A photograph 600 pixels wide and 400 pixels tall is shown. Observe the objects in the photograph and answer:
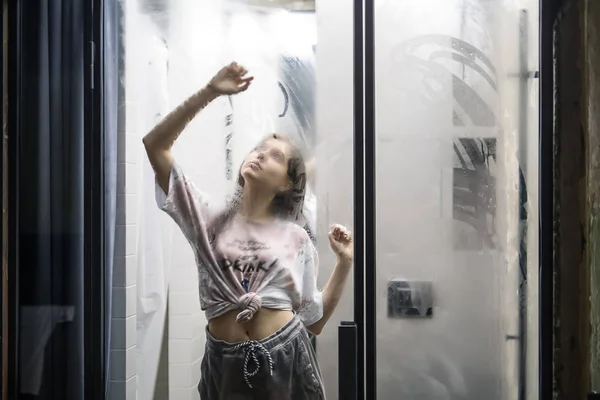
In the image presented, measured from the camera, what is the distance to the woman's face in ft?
4.09

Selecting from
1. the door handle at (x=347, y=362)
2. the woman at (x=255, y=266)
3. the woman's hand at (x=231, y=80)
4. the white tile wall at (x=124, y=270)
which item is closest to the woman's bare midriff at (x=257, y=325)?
the woman at (x=255, y=266)

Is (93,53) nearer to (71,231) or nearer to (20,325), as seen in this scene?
(71,231)

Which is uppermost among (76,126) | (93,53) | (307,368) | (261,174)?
(93,53)

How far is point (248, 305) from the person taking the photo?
1.22 meters

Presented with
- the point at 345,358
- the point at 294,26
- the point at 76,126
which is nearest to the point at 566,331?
the point at 345,358

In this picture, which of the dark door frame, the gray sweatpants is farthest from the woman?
the dark door frame

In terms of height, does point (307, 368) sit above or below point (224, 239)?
below

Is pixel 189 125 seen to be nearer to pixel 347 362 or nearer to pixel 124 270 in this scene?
pixel 124 270

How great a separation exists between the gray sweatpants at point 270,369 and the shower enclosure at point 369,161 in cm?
4

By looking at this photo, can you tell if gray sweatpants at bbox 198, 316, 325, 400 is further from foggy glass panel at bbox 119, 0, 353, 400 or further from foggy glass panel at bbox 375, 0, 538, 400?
foggy glass panel at bbox 375, 0, 538, 400

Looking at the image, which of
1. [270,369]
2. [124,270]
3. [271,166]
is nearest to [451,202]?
[271,166]

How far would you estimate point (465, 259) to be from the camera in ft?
4.10

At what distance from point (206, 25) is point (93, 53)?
0.25 m

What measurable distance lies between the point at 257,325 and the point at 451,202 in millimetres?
500
